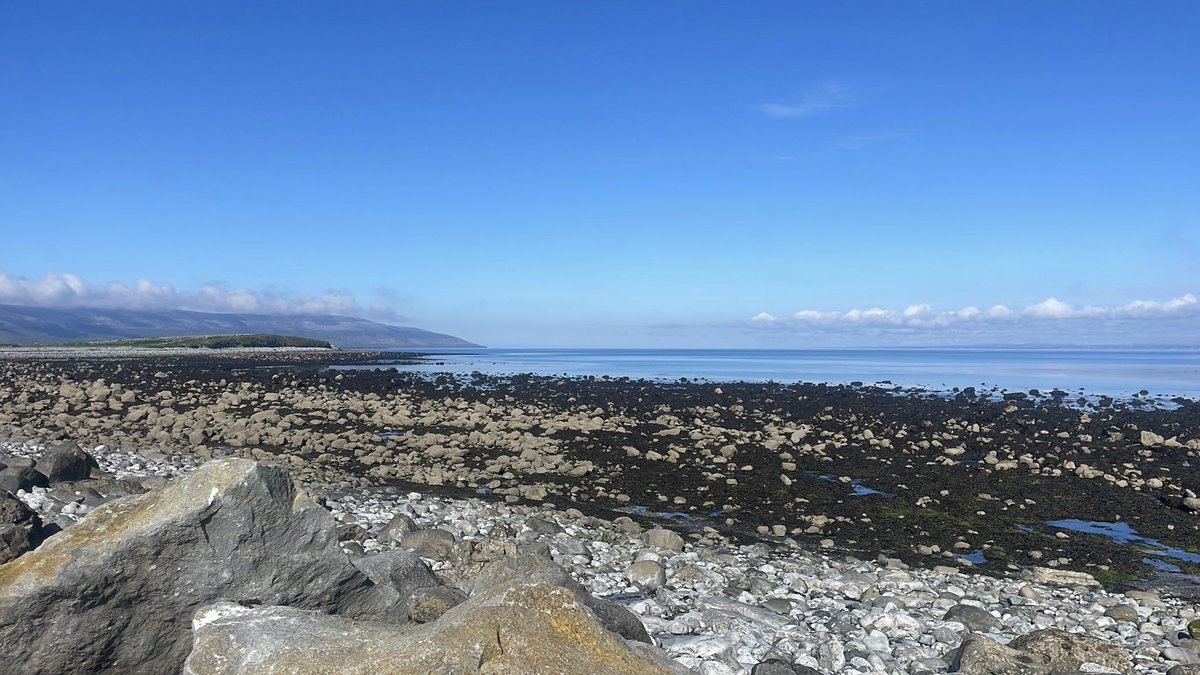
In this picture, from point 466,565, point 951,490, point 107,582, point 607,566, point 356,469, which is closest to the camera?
point 107,582

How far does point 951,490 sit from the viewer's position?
19391 mm

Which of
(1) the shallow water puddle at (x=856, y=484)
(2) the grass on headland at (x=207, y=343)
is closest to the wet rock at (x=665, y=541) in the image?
(1) the shallow water puddle at (x=856, y=484)

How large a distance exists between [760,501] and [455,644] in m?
14.6

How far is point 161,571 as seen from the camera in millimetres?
5531

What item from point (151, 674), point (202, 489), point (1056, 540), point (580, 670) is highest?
point (202, 489)

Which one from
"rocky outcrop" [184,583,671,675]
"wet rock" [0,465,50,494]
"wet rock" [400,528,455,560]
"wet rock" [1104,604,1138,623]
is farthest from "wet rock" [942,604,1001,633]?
"wet rock" [0,465,50,494]

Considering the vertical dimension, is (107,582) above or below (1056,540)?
above

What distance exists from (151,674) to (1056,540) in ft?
51.8

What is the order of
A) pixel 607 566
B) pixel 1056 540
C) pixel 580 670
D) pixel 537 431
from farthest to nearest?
pixel 537 431, pixel 1056 540, pixel 607 566, pixel 580 670

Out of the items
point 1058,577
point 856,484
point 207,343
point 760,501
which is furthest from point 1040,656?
point 207,343

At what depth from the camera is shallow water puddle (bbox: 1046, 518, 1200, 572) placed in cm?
1385

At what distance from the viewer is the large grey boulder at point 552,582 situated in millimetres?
6957

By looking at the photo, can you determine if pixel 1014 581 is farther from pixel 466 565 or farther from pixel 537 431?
pixel 537 431

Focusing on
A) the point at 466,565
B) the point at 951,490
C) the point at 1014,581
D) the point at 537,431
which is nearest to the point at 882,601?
the point at 1014,581
